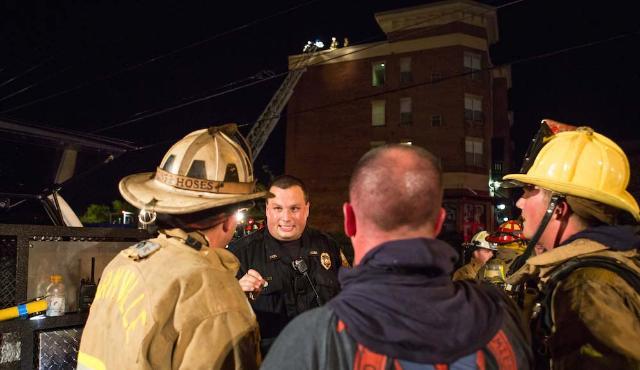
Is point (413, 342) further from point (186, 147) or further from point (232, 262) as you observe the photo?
point (186, 147)

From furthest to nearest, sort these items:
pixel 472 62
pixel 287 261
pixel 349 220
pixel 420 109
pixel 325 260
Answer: pixel 420 109 < pixel 472 62 < pixel 325 260 < pixel 287 261 < pixel 349 220

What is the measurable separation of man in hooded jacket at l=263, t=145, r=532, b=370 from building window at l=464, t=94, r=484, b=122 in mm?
31238

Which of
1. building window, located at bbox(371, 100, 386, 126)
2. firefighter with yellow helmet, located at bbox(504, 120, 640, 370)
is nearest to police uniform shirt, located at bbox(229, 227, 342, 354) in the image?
firefighter with yellow helmet, located at bbox(504, 120, 640, 370)

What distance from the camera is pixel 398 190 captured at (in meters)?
1.62

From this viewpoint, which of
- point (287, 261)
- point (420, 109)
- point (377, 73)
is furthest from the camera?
point (377, 73)

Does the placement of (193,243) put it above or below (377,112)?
below

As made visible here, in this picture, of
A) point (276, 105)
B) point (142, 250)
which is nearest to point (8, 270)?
point (142, 250)

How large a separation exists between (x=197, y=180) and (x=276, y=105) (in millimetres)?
32376

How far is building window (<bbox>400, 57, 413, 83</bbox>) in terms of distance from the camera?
32.5 metres

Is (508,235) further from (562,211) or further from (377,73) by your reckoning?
(377,73)

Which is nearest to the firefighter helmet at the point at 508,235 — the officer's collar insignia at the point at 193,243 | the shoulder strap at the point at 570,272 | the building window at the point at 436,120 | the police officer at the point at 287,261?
the police officer at the point at 287,261

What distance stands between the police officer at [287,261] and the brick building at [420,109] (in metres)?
24.8

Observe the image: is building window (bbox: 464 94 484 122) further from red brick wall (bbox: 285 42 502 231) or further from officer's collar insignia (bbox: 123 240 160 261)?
officer's collar insignia (bbox: 123 240 160 261)

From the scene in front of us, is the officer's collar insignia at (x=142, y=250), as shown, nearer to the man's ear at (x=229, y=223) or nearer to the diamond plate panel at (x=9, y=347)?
the man's ear at (x=229, y=223)
